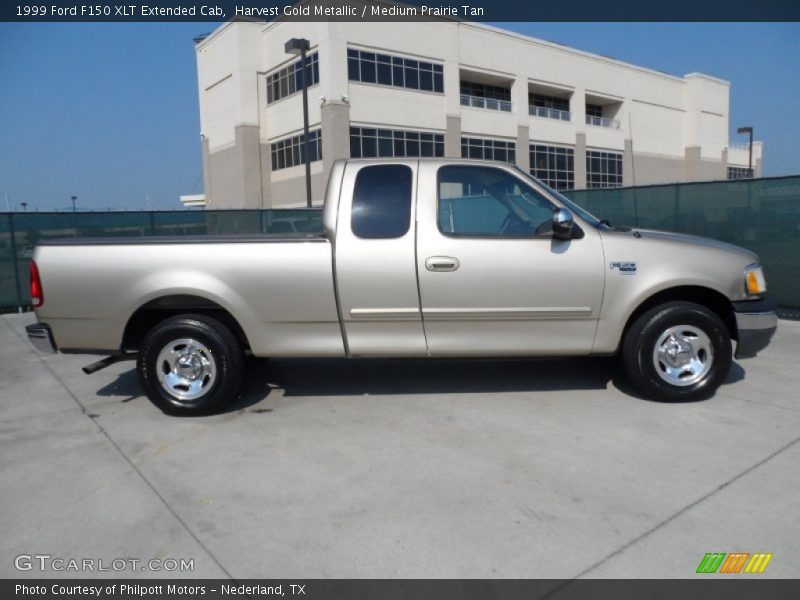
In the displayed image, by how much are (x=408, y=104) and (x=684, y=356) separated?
35.0 m

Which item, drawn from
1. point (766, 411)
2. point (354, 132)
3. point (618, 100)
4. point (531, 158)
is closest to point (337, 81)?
point (354, 132)

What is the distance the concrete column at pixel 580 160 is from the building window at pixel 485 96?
7141mm

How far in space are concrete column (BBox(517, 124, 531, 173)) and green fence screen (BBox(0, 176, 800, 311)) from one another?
30.9m

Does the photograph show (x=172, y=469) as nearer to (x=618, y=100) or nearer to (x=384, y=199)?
(x=384, y=199)

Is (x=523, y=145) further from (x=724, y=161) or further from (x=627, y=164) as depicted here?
(x=724, y=161)

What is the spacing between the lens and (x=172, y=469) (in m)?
4.07

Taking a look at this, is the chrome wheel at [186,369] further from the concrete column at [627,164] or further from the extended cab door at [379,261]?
the concrete column at [627,164]

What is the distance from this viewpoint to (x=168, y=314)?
523cm

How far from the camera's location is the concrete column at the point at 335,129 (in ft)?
114

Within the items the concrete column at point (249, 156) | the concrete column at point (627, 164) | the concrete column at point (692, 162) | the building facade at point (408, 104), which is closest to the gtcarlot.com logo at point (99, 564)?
the building facade at point (408, 104)

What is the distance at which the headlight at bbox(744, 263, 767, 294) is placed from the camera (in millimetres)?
5035

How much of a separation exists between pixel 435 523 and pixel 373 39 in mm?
36184

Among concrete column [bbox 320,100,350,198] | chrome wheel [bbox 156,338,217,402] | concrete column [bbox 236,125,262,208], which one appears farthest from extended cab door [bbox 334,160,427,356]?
concrete column [bbox 236,125,262,208]

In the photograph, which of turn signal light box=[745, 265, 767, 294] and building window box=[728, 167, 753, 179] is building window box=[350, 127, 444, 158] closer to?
turn signal light box=[745, 265, 767, 294]
